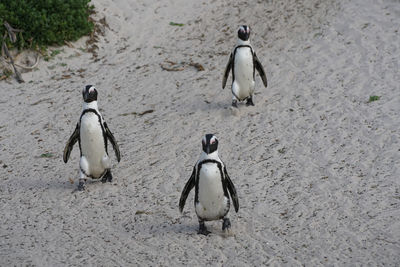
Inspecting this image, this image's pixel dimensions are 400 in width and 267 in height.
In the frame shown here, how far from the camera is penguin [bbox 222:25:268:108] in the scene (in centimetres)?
814

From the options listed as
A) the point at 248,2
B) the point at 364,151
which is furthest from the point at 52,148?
the point at 248,2

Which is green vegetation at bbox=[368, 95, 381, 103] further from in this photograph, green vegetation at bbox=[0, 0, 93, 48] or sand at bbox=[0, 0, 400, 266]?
green vegetation at bbox=[0, 0, 93, 48]

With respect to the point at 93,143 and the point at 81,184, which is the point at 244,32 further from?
the point at 81,184

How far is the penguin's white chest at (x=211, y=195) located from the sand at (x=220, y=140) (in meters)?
0.24

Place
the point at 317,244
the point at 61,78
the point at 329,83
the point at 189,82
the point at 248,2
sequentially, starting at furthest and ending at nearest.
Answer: the point at 248,2 → the point at 61,78 → the point at 189,82 → the point at 329,83 → the point at 317,244

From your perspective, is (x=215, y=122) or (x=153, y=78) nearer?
(x=215, y=122)

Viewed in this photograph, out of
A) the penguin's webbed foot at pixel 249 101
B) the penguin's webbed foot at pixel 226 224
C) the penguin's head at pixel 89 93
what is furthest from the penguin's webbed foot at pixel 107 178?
the penguin's webbed foot at pixel 249 101

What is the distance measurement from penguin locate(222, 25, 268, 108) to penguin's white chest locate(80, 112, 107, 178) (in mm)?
2409

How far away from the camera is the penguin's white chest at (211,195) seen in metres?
5.31

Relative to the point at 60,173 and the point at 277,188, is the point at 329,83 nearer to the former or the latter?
the point at 277,188

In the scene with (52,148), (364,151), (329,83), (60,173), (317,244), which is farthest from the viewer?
(329,83)

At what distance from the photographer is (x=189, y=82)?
32.2 ft

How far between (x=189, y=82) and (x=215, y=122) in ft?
5.74

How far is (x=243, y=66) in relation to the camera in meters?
8.17
